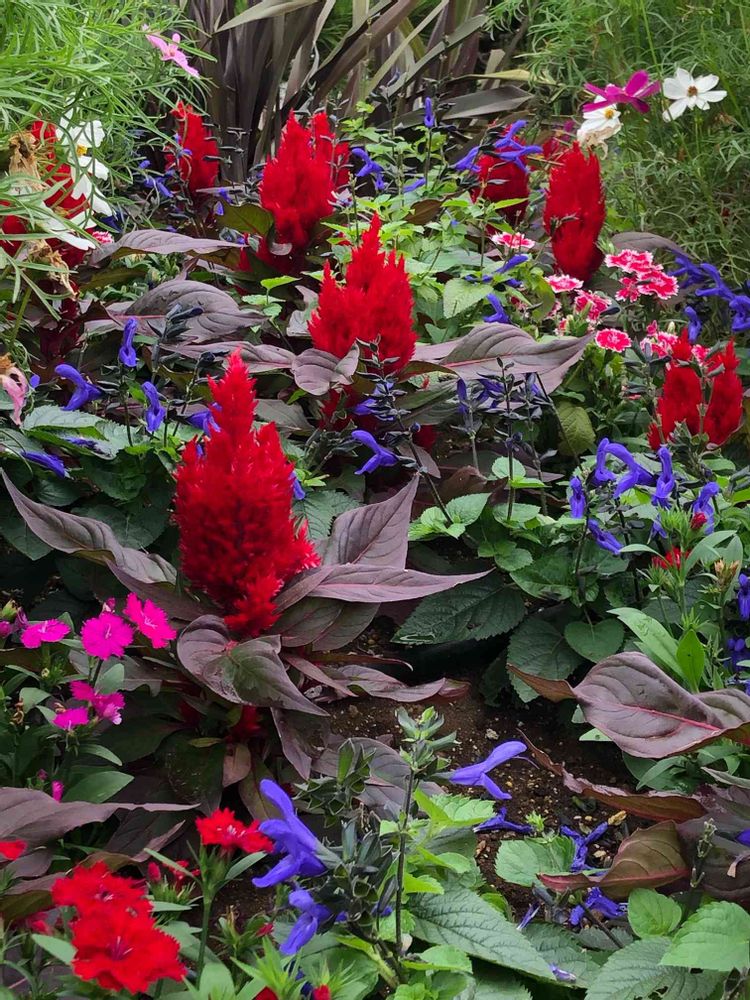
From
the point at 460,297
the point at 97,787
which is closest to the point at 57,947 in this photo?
the point at 97,787

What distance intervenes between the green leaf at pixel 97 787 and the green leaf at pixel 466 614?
0.62m

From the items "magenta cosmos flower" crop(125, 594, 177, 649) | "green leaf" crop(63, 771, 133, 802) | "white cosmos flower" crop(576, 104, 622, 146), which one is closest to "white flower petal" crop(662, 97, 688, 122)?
"white cosmos flower" crop(576, 104, 622, 146)

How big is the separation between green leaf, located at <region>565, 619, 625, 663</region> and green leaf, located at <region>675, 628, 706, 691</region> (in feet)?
0.94

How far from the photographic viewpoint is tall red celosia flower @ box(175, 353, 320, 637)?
1.36 metres

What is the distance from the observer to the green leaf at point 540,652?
1829mm

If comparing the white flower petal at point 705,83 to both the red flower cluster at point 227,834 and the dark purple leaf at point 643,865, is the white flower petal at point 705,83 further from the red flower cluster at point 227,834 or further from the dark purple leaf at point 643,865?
the red flower cluster at point 227,834

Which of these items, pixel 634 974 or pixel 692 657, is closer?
pixel 634 974

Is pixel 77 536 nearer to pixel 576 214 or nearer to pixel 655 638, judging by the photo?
pixel 655 638

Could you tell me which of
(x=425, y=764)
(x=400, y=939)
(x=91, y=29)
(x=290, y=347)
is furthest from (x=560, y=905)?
(x=91, y=29)

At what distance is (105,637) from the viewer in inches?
50.7

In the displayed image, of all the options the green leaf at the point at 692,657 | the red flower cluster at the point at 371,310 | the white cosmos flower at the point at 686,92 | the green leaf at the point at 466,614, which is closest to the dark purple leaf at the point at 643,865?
the green leaf at the point at 692,657

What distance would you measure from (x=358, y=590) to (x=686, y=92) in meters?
1.98

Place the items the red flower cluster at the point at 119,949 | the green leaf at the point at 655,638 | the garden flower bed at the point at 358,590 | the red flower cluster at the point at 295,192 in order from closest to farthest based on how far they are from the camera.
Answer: the red flower cluster at the point at 119,949, the garden flower bed at the point at 358,590, the green leaf at the point at 655,638, the red flower cluster at the point at 295,192

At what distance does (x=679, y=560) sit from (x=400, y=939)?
2.36ft
